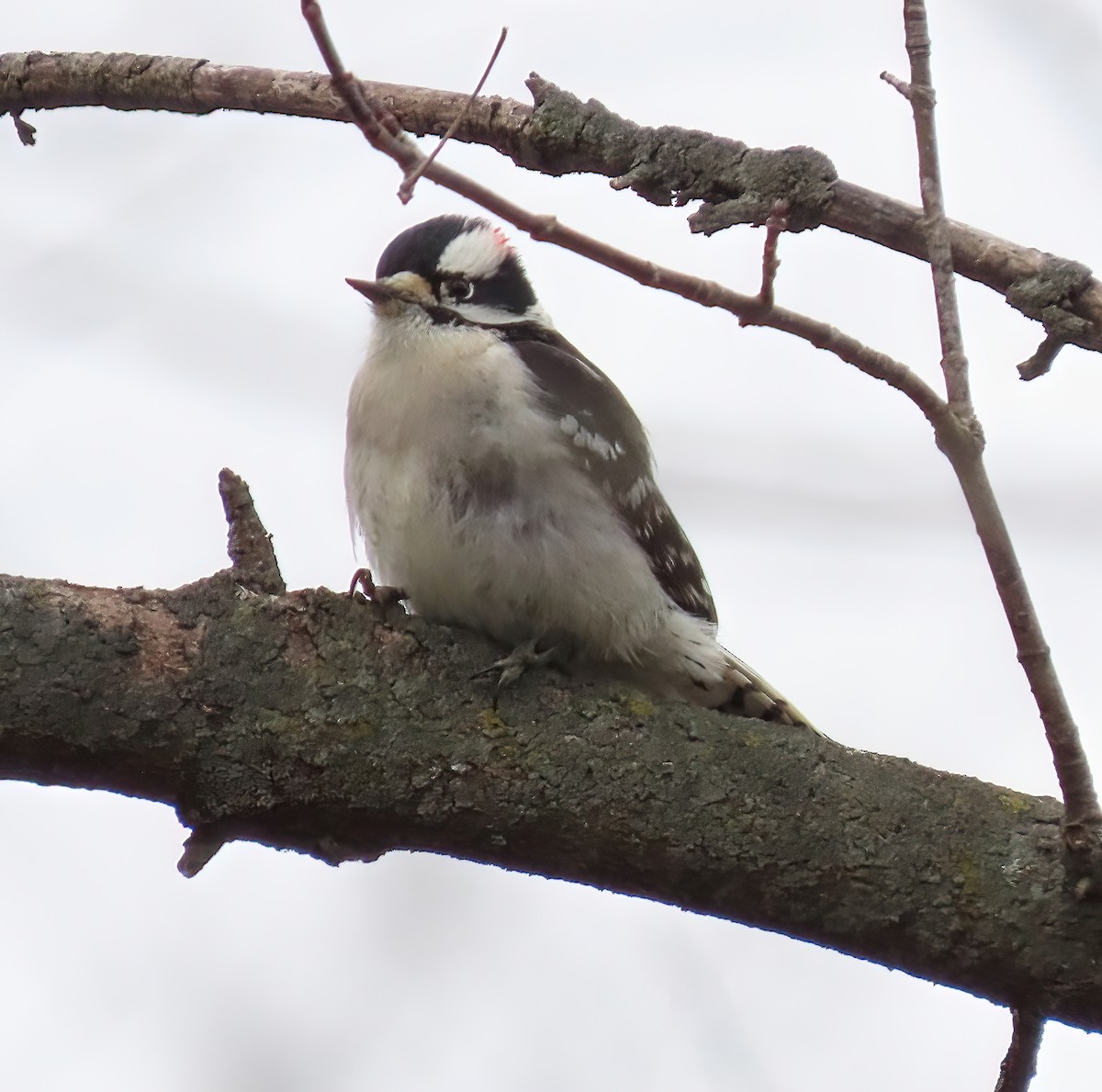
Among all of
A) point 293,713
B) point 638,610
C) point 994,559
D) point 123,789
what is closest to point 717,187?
point 638,610

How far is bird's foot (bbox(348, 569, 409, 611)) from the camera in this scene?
10.7ft

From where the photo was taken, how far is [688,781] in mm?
2875

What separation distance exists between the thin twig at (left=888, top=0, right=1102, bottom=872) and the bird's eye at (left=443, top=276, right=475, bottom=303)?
6.04ft

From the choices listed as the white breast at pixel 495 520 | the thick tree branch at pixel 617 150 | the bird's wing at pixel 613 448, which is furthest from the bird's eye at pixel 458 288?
the thick tree branch at pixel 617 150

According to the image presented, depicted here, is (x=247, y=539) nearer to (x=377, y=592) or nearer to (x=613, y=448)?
(x=377, y=592)

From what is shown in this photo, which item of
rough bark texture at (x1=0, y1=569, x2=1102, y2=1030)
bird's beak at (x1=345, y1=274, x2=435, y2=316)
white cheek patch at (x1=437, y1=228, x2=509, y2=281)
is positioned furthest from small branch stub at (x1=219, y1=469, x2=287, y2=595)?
white cheek patch at (x1=437, y1=228, x2=509, y2=281)

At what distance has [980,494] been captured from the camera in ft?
7.61

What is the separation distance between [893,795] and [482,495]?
1250mm

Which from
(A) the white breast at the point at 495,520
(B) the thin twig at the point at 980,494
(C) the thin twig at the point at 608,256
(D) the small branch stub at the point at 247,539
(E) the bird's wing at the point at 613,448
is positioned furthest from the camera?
(E) the bird's wing at the point at 613,448

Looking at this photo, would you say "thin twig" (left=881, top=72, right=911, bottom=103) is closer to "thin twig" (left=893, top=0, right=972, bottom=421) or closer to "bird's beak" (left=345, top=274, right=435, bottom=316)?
"thin twig" (left=893, top=0, right=972, bottom=421)

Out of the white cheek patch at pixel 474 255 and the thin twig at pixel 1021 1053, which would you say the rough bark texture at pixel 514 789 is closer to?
the thin twig at pixel 1021 1053

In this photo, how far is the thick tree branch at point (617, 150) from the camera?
3039mm

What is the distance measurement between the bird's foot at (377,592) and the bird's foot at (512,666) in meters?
0.28

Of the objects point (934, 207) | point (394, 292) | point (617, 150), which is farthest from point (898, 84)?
point (394, 292)
